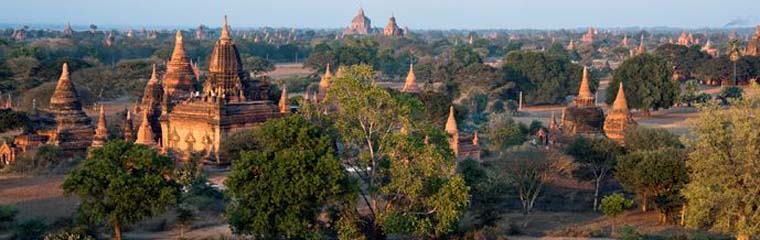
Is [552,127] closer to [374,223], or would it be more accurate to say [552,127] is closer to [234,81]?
[234,81]

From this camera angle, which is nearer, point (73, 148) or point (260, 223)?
point (260, 223)

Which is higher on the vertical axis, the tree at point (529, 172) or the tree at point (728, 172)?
the tree at point (728, 172)

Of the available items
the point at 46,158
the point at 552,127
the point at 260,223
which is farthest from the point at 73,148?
the point at 552,127

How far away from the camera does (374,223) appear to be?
798 inches

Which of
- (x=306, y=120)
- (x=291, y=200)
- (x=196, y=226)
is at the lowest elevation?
(x=196, y=226)

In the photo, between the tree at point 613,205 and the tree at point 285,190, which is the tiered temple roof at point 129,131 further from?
the tree at point 613,205

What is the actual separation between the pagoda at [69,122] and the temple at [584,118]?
21.3 meters

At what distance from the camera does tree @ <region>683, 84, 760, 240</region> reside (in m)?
20.1

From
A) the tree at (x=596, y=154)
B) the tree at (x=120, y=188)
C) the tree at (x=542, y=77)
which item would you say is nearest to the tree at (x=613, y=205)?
the tree at (x=596, y=154)

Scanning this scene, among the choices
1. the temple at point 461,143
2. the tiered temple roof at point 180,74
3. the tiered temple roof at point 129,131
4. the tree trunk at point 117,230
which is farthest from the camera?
the tiered temple roof at point 180,74

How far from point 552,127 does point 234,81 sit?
15179 mm

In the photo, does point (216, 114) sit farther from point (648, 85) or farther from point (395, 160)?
point (648, 85)

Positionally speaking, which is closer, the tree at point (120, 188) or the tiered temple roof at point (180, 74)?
the tree at point (120, 188)

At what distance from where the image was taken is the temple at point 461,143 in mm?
33875
